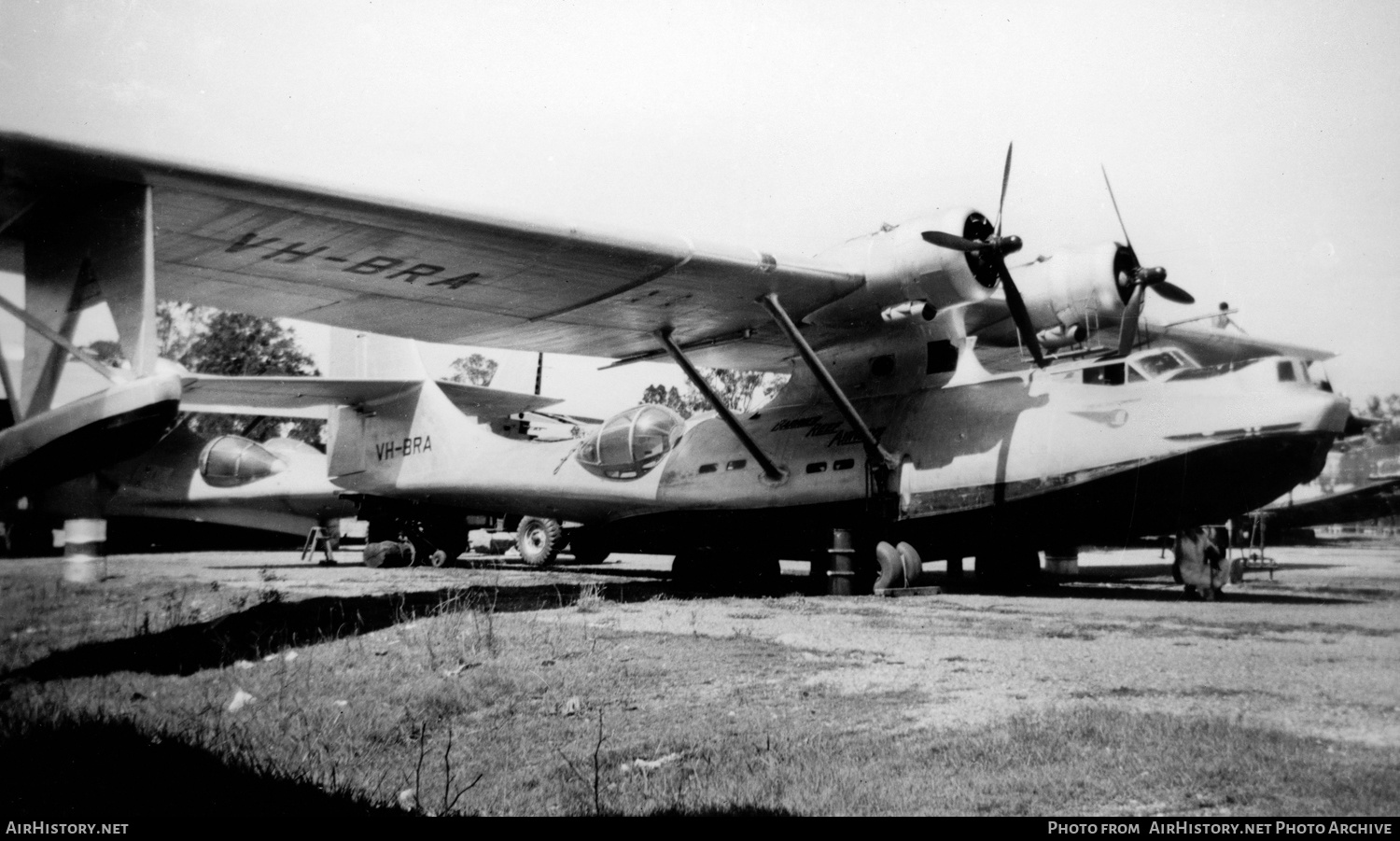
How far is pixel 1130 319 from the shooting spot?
30.3ft

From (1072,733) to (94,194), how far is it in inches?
221

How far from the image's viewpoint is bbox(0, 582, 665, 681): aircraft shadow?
206 inches

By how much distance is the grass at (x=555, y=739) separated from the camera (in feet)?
9.80

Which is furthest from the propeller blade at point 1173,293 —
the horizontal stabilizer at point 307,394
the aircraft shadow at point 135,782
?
the horizontal stabilizer at point 307,394

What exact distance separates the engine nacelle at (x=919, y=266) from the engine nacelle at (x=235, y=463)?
516 inches

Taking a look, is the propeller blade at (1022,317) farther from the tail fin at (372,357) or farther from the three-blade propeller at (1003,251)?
the tail fin at (372,357)

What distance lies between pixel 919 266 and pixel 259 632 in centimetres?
664

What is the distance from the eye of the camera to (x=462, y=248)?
8.18 m

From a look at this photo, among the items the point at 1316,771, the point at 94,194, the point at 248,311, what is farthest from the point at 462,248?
the point at 1316,771

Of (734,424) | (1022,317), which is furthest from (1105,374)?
(734,424)

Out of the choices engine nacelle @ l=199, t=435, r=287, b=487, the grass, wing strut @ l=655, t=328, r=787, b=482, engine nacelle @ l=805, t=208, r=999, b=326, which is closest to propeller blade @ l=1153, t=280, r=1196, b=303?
engine nacelle @ l=805, t=208, r=999, b=326

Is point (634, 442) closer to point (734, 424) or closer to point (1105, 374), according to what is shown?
point (734, 424)

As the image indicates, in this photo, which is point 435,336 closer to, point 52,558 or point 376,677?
point 52,558

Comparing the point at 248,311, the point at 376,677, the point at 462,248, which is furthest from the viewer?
the point at 248,311
